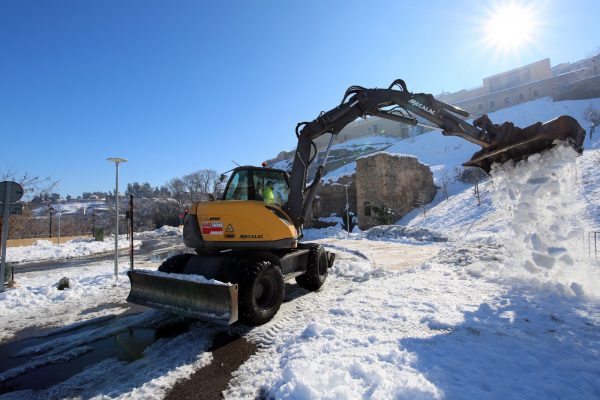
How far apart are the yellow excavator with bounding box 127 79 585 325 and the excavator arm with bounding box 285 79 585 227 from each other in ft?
0.06

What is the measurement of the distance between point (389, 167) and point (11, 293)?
25276 millimetres

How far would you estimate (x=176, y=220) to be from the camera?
184ft

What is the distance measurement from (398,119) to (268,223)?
153 inches

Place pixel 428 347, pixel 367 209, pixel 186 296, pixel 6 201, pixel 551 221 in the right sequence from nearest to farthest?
1. pixel 428 347
2. pixel 186 296
3. pixel 551 221
4. pixel 6 201
5. pixel 367 209

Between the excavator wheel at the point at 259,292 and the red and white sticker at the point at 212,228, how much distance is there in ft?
3.00

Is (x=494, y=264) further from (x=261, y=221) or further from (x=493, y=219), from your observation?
(x=493, y=219)

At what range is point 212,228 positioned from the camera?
570 cm

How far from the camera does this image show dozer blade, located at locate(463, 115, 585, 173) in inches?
220

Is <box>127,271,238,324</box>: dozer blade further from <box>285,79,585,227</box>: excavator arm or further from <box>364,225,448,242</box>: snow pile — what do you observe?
<box>364,225,448,242</box>: snow pile

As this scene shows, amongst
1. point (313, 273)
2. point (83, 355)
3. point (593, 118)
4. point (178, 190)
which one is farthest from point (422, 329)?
point (178, 190)

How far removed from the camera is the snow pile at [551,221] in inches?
224

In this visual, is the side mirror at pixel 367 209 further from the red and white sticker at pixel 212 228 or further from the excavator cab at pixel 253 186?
the red and white sticker at pixel 212 228

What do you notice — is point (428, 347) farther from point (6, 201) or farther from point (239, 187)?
point (6, 201)

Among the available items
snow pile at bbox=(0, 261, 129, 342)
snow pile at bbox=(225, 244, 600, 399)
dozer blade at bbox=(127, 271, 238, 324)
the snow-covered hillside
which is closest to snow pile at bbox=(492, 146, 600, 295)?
snow pile at bbox=(225, 244, 600, 399)
